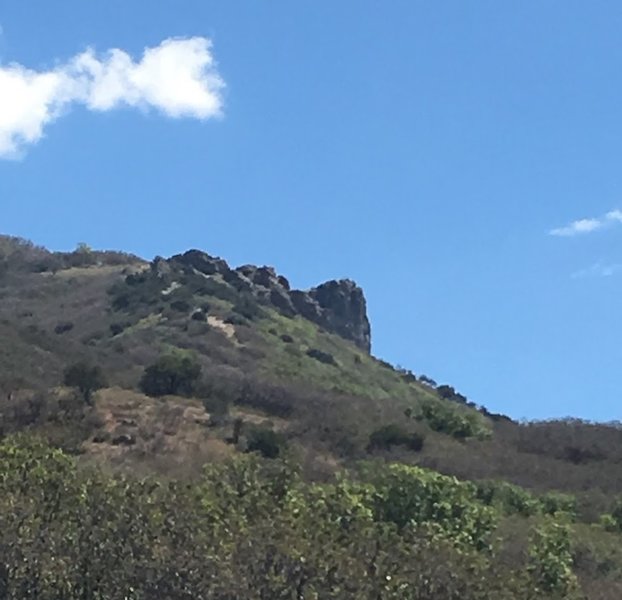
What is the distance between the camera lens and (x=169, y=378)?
62688 mm

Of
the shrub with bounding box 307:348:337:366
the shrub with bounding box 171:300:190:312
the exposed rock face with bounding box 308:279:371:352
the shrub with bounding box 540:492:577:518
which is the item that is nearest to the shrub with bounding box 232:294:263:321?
the shrub with bounding box 171:300:190:312

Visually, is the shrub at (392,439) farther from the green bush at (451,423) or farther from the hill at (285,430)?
the green bush at (451,423)

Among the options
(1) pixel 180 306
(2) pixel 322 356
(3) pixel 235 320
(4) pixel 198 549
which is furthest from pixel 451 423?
(4) pixel 198 549

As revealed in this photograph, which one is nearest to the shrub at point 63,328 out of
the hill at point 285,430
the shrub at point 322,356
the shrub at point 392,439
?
the hill at point 285,430

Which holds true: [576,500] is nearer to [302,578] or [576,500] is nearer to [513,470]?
[513,470]

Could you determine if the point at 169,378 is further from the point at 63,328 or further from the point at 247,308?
the point at 63,328

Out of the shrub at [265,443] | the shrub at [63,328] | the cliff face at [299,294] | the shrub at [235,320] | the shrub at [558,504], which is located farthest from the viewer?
the cliff face at [299,294]

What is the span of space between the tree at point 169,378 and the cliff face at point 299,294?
116 ft

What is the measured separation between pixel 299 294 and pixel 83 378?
157ft

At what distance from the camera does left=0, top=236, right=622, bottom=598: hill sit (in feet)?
82.4

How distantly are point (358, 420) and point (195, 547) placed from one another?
134ft

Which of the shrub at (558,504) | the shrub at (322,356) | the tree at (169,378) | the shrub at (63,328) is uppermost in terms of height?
the shrub at (322,356)

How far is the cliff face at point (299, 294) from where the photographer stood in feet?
335

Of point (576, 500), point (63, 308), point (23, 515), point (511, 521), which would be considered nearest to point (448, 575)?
point (23, 515)
